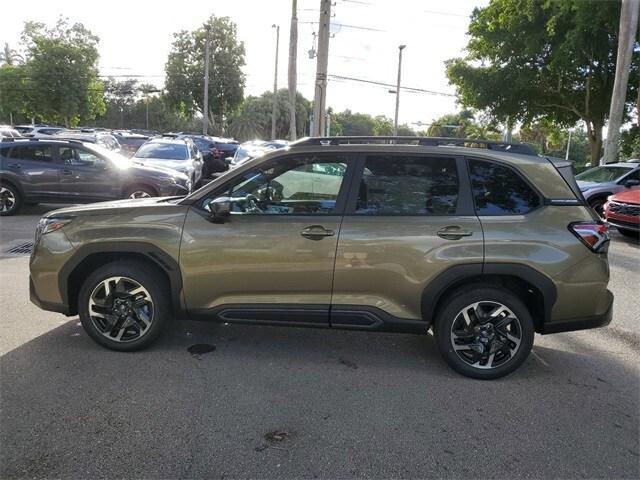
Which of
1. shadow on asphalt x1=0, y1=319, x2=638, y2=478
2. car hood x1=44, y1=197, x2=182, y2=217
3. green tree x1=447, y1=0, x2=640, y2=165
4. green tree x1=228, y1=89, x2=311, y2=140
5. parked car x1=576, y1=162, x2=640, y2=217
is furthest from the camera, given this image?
green tree x1=228, y1=89, x2=311, y2=140

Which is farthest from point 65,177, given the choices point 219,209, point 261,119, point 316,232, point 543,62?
point 261,119

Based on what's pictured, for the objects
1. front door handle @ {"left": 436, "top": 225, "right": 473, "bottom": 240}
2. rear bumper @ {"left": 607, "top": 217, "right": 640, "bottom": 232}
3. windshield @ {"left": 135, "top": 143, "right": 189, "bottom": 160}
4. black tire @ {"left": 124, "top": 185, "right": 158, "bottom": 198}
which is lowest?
rear bumper @ {"left": 607, "top": 217, "right": 640, "bottom": 232}

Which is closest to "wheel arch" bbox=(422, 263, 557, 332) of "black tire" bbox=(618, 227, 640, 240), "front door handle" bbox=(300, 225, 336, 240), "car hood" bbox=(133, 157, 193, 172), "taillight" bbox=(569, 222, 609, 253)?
"taillight" bbox=(569, 222, 609, 253)

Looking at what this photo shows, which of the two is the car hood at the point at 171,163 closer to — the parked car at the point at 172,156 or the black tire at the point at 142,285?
the parked car at the point at 172,156

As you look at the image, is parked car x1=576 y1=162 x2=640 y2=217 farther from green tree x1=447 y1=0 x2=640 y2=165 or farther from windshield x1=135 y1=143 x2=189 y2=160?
windshield x1=135 y1=143 x2=189 y2=160

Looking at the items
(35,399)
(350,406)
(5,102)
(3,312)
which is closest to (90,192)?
(3,312)

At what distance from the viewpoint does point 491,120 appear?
91.9 feet

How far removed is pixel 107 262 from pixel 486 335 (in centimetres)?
306

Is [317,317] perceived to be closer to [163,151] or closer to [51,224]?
[51,224]

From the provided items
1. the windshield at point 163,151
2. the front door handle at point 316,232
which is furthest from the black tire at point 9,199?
the front door handle at point 316,232

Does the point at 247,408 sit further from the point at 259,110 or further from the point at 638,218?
the point at 259,110

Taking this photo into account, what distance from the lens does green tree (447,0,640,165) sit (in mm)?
19734

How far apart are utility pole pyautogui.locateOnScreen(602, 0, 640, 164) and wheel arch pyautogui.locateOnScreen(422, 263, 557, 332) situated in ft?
50.4

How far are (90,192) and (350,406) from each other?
941cm
